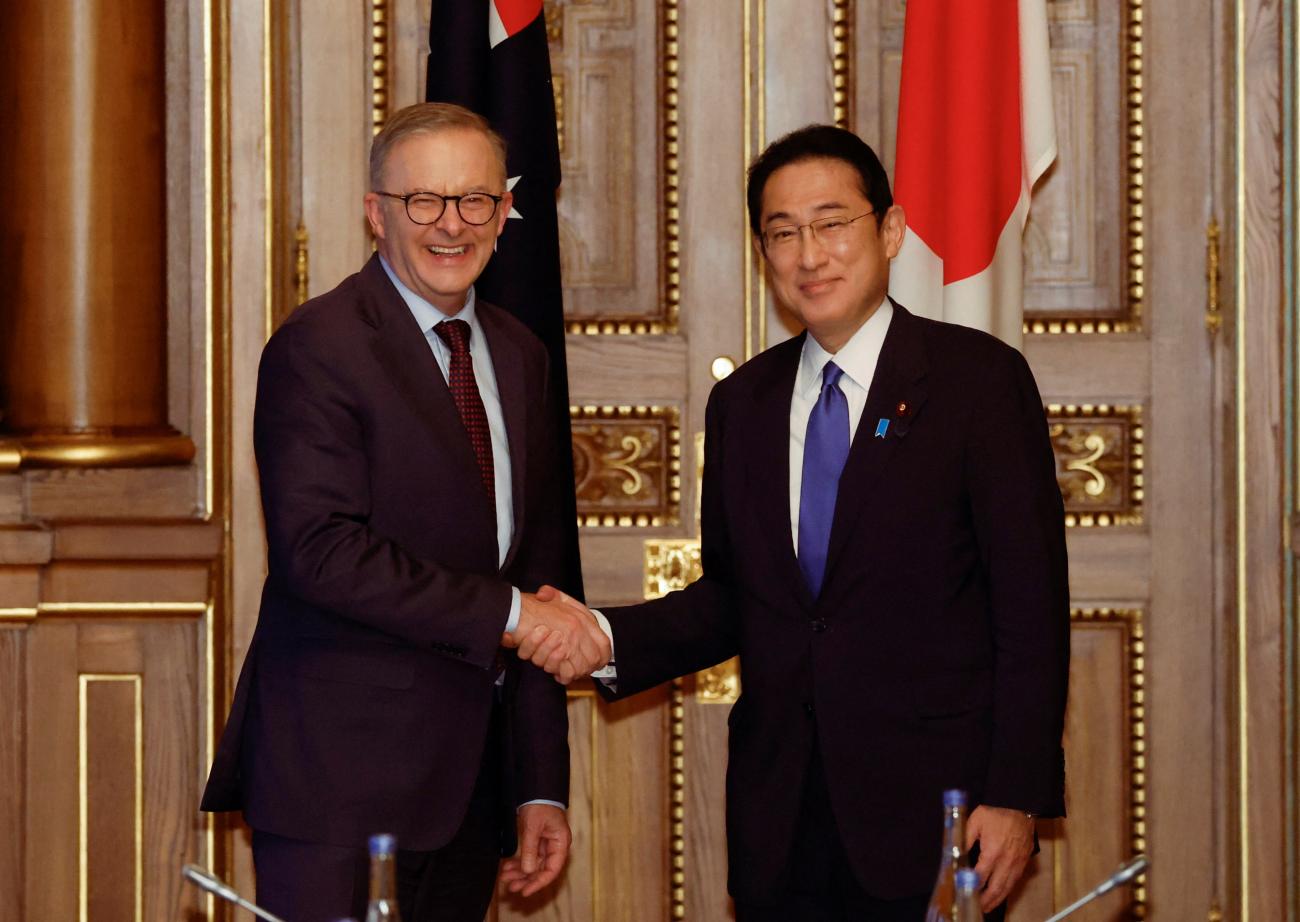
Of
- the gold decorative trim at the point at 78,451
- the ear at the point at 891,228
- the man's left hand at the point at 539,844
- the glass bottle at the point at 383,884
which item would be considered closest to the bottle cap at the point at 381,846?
the glass bottle at the point at 383,884

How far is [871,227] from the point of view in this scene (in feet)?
7.25

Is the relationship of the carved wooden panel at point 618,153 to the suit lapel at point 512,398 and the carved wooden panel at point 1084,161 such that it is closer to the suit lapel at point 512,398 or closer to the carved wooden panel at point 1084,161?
the carved wooden panel at point 1084,161

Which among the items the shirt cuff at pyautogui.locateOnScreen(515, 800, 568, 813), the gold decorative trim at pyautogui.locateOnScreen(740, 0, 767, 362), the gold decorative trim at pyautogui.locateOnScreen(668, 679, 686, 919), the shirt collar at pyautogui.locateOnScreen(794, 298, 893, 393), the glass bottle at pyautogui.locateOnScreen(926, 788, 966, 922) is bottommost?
the gold decorative trim at pyautogui.locateOnScreen(668, 679, 686, 919)

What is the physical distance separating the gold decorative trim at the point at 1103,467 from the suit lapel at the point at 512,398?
1.42 m

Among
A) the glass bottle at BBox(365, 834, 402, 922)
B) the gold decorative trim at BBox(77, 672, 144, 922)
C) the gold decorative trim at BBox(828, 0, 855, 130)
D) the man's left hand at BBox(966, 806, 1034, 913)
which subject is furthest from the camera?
the gold decorative trim at BBox(828, 0, 855, 130)

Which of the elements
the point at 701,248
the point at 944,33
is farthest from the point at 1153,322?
the point at 701,248

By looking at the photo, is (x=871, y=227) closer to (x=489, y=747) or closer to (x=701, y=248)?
(x=489, y=747)

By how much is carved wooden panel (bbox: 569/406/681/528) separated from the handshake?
1025 millimetres

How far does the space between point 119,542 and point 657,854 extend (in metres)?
1.27

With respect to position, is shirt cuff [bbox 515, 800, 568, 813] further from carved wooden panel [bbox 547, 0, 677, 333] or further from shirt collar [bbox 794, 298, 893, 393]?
carved wooden panel [bbox 547, 0, 677, 333]

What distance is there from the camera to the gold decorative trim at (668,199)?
333 centimetres

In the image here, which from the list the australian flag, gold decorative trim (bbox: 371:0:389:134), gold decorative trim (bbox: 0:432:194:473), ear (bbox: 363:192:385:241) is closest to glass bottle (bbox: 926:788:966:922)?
ear (bbox: 363:192:385:241)

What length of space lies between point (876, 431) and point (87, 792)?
1903mm

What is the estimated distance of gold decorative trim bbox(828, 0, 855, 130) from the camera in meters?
3.29
